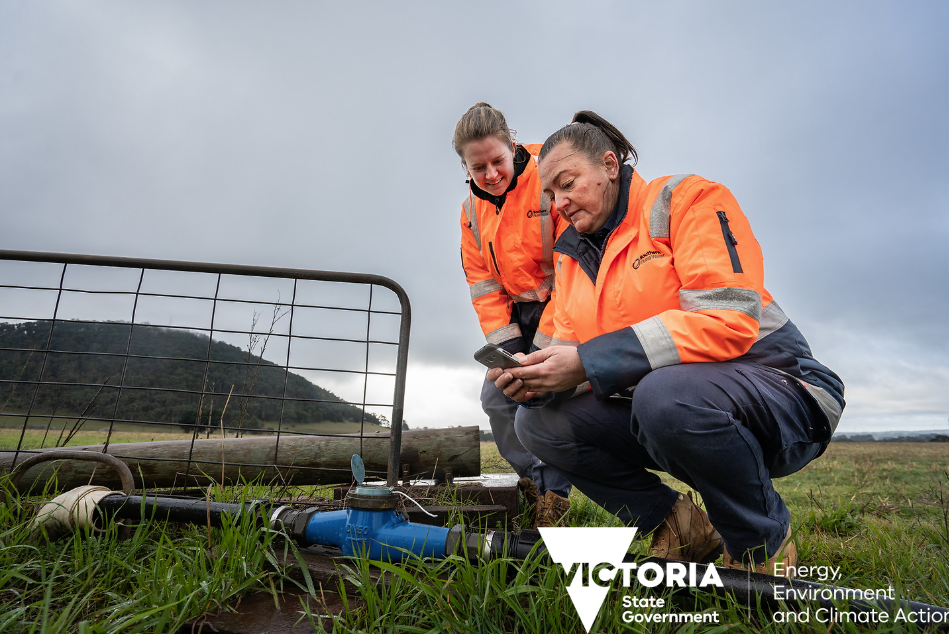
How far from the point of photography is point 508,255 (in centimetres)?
311

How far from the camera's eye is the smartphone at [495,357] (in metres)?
2.09

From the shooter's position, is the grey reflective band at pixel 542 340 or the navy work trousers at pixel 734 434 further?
the grey reflective band at pixel 542 340

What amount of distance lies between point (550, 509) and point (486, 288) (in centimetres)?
143

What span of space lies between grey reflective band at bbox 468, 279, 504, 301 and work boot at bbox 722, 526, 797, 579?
197 centimetres

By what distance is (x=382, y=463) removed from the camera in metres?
3.60

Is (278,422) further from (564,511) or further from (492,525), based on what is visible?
(564,511)

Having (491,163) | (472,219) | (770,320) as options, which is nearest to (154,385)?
(472,219)

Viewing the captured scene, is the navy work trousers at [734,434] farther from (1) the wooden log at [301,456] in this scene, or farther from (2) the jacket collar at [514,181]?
(1) the wooden log at [301,456]

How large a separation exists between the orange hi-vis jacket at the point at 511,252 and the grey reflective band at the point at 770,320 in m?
1.11

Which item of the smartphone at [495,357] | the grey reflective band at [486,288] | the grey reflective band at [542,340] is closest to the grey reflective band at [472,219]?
the grey reflective band at [486,288]

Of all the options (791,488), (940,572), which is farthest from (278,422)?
(791,488)

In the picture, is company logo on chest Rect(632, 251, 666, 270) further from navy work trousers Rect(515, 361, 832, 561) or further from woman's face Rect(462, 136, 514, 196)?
woman's face Rect(462, 136, 514, 196)

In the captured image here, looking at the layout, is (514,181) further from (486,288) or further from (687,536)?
(687,536)

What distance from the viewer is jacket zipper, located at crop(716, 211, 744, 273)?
72.6 inches
